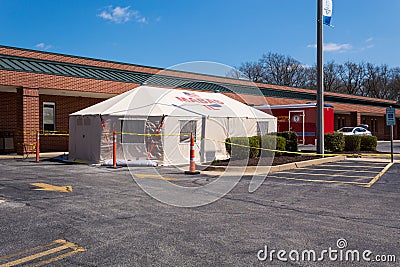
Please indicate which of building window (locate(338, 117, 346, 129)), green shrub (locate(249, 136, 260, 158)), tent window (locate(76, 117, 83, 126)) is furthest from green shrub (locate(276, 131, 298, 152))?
building window (locate(338, 117, 346, 129))

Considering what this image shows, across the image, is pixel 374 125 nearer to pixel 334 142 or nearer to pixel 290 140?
pixel 334 142

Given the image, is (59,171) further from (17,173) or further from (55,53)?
(55,53)

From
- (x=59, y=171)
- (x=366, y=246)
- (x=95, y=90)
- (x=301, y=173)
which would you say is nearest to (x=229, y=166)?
(x=301, y=173)

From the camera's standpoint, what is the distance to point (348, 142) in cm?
2189

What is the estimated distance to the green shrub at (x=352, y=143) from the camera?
2177 cm

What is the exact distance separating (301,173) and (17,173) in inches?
350

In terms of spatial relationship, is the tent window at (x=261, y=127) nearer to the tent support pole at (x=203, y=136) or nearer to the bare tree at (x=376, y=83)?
the tent support pole at (x=203, y=136)

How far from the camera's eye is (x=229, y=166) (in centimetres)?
1355

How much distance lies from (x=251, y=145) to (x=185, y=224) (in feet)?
32.9

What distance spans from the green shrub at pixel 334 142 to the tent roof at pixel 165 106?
14.5 feet

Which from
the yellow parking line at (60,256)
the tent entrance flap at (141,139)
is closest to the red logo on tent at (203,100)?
the tent entrance flap at (141,139)

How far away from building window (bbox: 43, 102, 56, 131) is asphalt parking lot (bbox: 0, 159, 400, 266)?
44.5 feet

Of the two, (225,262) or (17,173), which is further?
(17,173)

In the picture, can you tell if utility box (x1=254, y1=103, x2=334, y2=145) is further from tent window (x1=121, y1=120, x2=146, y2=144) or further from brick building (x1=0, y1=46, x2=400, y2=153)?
tent window (x1=121, y1=120, x2=146, y2=144)
